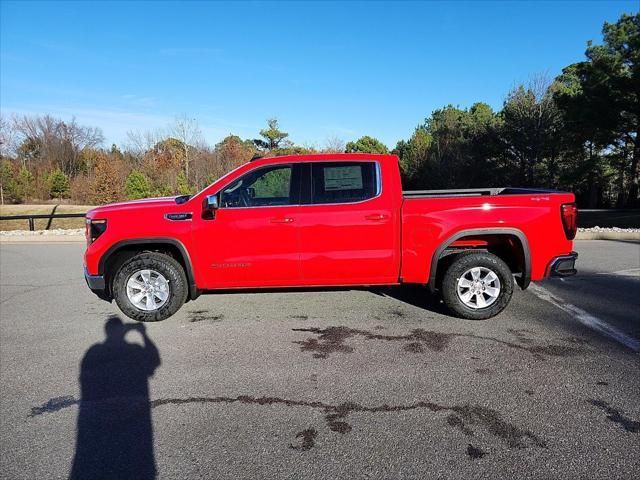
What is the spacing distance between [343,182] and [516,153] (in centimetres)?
3224

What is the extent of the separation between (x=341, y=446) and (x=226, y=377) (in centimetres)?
137

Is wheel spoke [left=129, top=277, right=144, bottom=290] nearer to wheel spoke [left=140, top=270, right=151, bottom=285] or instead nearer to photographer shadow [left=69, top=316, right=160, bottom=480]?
wheel spoke [left=140, top=270, right=151, bottom=285]

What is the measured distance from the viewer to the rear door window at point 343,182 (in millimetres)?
5008

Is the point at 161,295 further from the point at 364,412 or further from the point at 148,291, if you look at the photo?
the point at 364,412

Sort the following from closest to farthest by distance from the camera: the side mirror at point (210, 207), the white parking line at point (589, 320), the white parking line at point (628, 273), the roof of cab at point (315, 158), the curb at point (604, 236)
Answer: the white parking line at point (589, 320), the side mirror at point (210, 207), the roof of cab at point (315, 158), the white parking line at point (628, 273), the curb at point (604, 236)

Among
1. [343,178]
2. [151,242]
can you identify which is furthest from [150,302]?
[343,178]

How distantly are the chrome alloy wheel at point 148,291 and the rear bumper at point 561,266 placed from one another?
15.1 feet

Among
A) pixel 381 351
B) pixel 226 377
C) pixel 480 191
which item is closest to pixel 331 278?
pixel 381 351

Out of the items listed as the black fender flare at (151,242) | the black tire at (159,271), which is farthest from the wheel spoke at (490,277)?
the black tire at (159,271)

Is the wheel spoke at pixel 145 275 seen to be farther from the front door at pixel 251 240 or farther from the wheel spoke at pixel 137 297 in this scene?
the front door at pixel 251 240

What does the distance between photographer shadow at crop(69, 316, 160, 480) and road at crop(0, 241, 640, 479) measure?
0.5 inches

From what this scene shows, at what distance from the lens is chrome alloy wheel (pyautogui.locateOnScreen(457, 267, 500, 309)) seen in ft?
16.5

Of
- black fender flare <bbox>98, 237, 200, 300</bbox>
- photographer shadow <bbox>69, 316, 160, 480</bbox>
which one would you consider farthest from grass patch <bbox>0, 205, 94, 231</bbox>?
photographer shadow <bbox>69, 316, 160, 480</bbox>

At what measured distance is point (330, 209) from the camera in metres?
4.93
